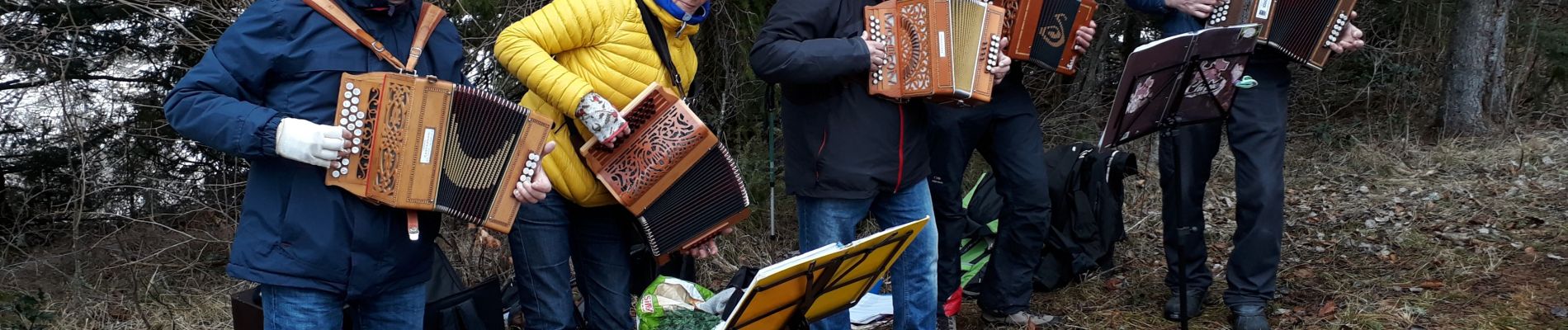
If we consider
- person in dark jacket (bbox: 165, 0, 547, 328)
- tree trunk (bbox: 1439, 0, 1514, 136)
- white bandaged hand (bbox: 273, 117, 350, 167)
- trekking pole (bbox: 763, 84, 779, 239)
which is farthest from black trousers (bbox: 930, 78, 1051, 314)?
tree trunk (bbox: 1439, 0, 1514, 136)

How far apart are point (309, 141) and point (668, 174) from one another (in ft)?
4.10

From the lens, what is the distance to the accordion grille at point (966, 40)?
3.47m

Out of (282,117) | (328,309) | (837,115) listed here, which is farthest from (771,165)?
(282,117)

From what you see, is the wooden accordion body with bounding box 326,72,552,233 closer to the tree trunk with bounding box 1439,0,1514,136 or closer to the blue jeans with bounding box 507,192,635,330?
the blue jeans with bounding box 507,192,635,330

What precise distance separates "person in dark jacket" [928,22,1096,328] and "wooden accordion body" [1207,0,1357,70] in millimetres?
507

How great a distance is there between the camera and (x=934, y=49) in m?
3.44

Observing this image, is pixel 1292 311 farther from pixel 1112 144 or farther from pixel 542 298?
pixel 542 298

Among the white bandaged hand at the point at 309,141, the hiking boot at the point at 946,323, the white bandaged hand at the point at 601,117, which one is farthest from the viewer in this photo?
the hiking boot at the point at 946,323

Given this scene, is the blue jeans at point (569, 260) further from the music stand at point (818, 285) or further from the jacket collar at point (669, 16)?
the music stand at point (818, 285)

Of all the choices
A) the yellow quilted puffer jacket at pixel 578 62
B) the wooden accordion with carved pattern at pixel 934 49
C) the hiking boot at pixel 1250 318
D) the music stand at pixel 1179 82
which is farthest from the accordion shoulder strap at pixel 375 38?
the hiking boot at pixel 1250 318

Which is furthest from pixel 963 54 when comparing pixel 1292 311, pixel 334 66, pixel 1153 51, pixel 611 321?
pixel 1292 311

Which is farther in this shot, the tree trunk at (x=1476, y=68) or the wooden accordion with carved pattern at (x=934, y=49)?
the tree trunk at (x=1476, y=68)

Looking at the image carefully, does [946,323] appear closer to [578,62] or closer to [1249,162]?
[1249,162]

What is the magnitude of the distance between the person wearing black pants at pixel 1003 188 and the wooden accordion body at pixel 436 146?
204 cm
